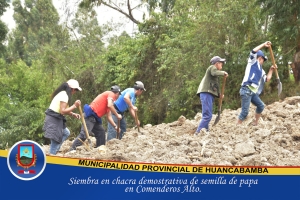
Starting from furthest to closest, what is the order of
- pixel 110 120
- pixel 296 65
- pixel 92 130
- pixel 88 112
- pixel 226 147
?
pixel 296 65 < pixel 110 120 < pixel 92 130 < pixel 88 112 < pixel 226 147

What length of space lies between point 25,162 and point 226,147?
149 inches

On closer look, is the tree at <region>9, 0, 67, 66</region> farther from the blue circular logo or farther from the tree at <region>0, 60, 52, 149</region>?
the blue circular logo

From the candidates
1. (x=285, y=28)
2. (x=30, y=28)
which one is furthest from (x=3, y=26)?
(x=30, y=28)

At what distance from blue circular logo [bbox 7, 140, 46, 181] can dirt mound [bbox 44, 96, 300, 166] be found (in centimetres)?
199

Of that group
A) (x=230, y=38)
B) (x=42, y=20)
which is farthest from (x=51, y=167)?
(x=42, y=20)

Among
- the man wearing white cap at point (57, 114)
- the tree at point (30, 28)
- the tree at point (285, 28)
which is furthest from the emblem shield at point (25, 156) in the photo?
the tree at point (30, 28)

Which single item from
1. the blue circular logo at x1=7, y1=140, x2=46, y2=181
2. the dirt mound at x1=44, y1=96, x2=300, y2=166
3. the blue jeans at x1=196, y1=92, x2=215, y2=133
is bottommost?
the blue circular logo at x1=7, y1=140, x2=46, y2=181

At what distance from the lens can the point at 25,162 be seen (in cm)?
555

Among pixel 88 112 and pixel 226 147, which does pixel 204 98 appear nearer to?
pixel 226 147

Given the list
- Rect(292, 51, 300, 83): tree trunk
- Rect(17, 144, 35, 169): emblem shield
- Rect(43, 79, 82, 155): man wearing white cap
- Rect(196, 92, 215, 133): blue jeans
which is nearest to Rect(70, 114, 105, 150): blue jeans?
Rect(43, 79, 82, 155): man wearing white cap

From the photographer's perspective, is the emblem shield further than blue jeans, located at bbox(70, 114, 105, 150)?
No

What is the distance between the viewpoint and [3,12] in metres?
24.6

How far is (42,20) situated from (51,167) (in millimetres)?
41304

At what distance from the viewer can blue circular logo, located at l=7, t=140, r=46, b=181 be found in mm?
5457
